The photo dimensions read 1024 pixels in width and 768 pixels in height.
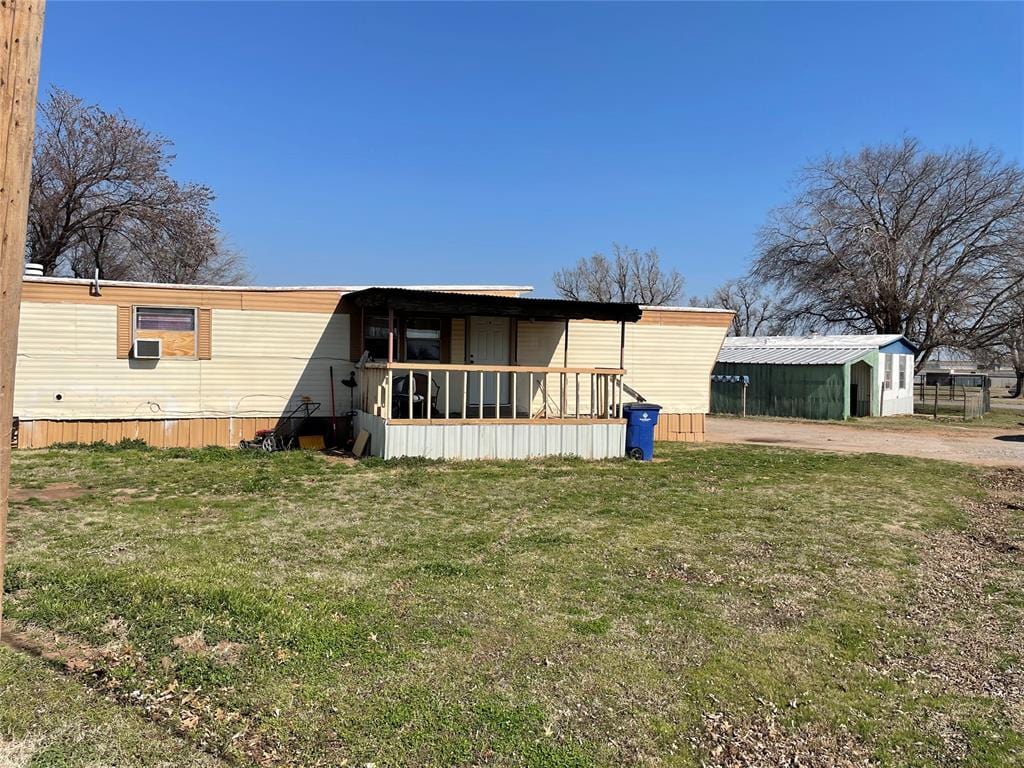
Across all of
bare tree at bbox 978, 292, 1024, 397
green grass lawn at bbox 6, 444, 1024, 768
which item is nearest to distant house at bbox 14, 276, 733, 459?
green grass lawn at bbox 6, 444, 1024, 768

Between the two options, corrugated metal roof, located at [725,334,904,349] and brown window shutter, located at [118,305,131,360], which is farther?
corrugated metal roof, located at [725,334,904,349]

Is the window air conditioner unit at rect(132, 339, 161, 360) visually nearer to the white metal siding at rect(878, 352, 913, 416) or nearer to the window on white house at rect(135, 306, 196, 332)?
the window on white house at rect(135, 306, 196, 332)

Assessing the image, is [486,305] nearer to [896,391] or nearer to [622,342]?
[622,342]

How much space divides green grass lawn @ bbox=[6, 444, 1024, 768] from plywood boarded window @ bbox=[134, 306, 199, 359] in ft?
14.0

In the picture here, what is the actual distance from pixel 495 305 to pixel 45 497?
6436mm

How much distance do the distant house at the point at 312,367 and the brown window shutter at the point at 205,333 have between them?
2cm

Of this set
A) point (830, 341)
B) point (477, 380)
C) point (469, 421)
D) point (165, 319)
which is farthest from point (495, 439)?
point (830, 341)

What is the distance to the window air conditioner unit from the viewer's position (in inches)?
428

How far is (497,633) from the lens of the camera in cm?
377

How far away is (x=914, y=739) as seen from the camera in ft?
9.39

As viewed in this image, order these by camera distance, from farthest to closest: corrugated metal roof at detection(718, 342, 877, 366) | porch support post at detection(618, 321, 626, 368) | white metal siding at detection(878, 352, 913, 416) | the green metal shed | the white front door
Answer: white metal siding at detection(878, 352, 913, 416)
corrugated metal roof at detection(718, 342, 877, 366)
the green metal shed
the white front door
porch support post at detection(618, 321, 626, 368)

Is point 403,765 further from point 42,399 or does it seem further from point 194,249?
point 194,249

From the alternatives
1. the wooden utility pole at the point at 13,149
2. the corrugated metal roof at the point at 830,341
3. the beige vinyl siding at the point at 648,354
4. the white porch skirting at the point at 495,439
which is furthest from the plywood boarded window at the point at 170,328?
A: the corrugated metal roof at the point at 830,341

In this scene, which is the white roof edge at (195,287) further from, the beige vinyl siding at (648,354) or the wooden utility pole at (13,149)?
the wooden utility pole at (13,149)
